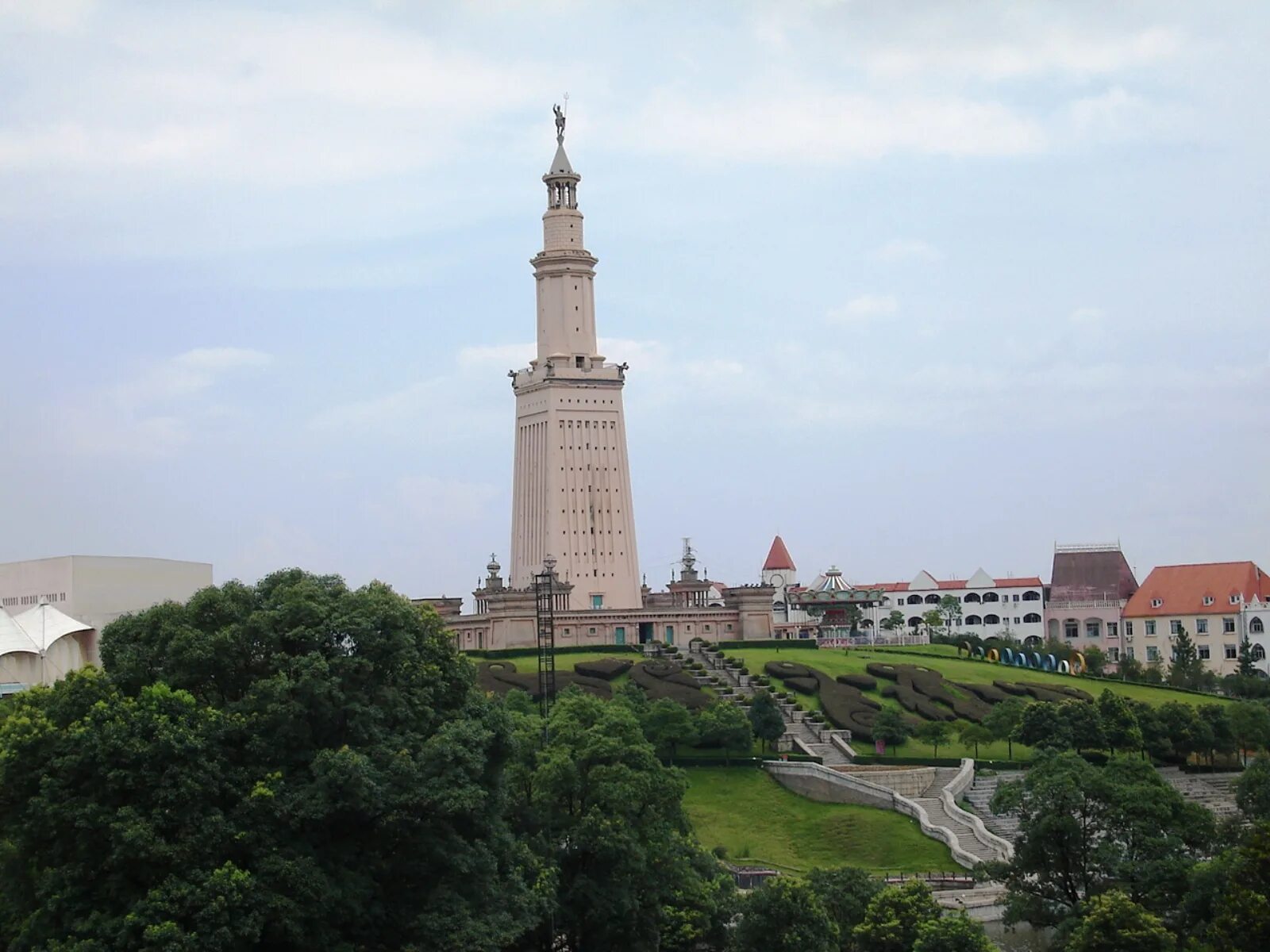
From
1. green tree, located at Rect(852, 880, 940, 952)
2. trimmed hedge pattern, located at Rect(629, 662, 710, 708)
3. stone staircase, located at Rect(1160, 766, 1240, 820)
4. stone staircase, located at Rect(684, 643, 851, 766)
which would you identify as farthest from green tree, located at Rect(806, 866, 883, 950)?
trimmed hedge pattern, located at Rect(629, 662, 710, 708)

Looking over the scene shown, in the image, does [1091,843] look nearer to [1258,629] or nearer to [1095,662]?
[1095,662]

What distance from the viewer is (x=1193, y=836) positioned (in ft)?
196

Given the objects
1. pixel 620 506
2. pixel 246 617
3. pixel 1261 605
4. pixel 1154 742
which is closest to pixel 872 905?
pixel 246 617

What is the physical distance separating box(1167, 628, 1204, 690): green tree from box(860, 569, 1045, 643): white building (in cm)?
2410

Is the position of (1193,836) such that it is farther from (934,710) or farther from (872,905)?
(934,710)

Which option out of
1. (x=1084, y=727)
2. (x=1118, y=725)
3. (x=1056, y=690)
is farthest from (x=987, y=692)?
(x=1084, y=727)

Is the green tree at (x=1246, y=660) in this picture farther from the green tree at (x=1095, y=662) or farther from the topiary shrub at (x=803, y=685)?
the topiary shrub at (x=803, y=685)

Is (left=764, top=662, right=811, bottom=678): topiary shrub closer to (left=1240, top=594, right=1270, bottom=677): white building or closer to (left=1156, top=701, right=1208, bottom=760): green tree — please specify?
(left=1156, top=701, right=1208, bottom=760): green tree

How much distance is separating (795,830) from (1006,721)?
15580 mm

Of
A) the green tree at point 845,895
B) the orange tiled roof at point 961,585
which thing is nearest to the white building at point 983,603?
the orange tiled roof at point 961,585

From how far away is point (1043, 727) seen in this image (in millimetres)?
87125

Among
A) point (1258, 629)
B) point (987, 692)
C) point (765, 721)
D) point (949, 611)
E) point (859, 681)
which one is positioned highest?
point (949, 611)

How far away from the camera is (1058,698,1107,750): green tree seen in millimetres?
85875

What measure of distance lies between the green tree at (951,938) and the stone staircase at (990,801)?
80.1 ft
